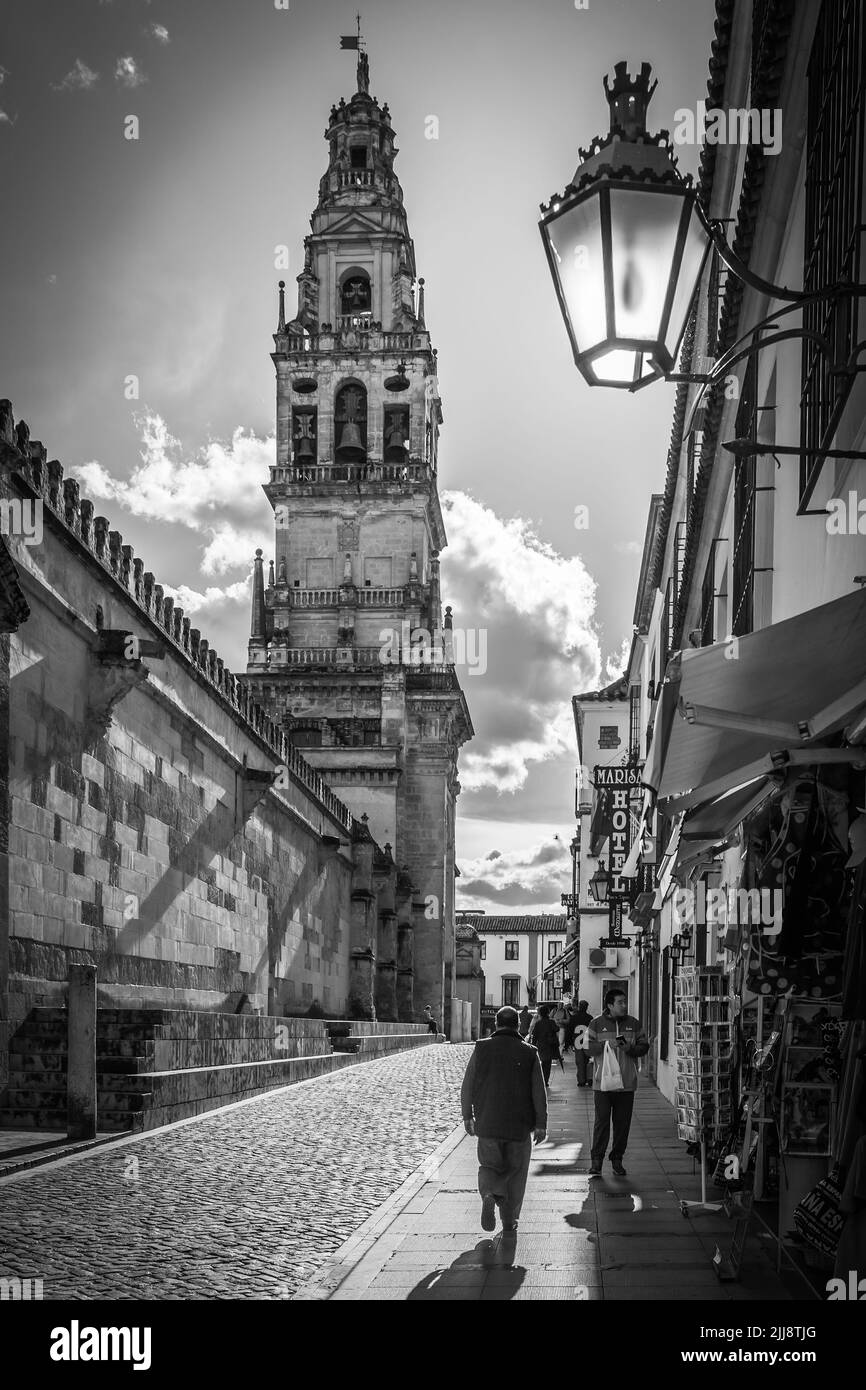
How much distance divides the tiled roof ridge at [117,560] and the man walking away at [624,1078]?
8.39m

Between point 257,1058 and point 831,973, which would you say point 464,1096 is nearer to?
point 831,973

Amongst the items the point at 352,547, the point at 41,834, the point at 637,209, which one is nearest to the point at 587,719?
the point at 352,547

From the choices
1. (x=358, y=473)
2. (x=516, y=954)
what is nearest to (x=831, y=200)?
(x=358, y=473)

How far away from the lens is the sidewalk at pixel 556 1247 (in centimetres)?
684

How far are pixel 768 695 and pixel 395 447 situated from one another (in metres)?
53.8

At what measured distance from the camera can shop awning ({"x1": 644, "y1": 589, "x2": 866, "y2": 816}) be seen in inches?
221

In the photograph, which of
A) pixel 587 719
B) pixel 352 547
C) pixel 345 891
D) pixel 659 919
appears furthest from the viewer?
pixel 352 547

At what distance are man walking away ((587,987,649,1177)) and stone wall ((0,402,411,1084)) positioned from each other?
5975 mm

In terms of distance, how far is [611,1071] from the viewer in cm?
1141

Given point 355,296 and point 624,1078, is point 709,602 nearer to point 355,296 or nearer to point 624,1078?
point 624,1078

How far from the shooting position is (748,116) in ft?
31.7

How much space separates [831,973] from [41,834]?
10.8 m

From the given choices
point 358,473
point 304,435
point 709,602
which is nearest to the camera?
point 709,602

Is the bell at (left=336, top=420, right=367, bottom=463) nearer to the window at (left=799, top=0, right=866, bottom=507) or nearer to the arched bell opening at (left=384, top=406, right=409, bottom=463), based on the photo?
the arched bell opening at (left=384, top=406, right=409, bottom=463)
